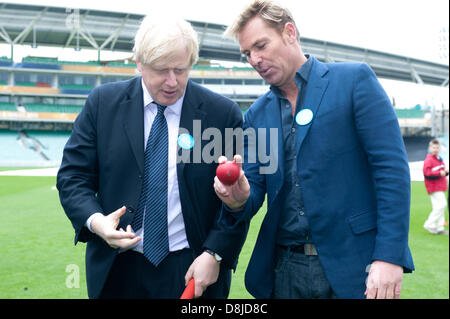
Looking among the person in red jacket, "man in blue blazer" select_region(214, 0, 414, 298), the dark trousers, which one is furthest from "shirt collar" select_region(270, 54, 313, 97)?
the person in red jacket

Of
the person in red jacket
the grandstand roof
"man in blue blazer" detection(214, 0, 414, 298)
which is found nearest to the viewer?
"man in blue blazer" detection(214, 0, 414, 298)

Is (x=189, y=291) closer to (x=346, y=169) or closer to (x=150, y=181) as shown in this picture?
(x=150, y=181)

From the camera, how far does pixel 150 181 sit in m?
1.85

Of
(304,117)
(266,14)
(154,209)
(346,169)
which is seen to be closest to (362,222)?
(346,169)

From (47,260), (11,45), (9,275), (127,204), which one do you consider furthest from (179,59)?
(11,45)

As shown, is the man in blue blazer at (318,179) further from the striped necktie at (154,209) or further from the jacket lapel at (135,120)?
the jacket lapel at (135,120)

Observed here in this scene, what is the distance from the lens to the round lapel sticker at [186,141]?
187 centimetres

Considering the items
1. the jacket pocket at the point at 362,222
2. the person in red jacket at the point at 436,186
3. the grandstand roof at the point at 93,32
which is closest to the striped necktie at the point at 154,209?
the jacket pocket at the point at 362,222

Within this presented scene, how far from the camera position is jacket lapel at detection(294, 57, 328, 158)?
1803 millimetres

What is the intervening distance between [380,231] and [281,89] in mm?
762

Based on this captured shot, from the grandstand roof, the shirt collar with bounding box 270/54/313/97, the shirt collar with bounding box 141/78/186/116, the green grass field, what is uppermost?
the grandstand roof

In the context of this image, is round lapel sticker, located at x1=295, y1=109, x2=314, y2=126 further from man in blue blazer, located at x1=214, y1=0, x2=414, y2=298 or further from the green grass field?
the green grass field

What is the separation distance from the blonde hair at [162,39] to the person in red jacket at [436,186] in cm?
669

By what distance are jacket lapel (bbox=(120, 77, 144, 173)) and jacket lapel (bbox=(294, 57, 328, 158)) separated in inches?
26.5
